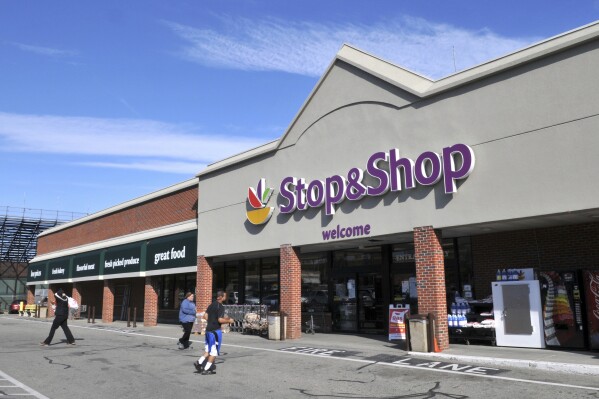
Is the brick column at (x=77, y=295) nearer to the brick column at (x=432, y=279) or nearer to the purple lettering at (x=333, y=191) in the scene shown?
the purple lettering at (x=333, y=191)

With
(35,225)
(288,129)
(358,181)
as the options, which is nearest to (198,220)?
(288,129)

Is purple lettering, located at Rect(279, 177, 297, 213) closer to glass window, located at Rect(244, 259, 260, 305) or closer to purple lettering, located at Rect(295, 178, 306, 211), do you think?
purple lettering, located at Rect(295, 178, 306, 211)

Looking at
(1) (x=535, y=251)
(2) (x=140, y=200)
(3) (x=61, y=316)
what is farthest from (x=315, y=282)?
(2) (x=140, y=200)

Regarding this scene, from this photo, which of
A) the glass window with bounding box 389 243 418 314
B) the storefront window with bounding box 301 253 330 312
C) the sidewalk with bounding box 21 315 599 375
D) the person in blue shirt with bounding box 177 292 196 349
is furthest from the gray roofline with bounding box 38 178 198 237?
the glass window with bounding box 389 243 418 314

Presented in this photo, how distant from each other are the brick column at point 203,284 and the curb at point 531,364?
11.3 meters

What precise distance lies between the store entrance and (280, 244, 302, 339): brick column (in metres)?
2.55

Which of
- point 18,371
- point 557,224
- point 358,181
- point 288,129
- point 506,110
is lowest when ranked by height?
point 18,371

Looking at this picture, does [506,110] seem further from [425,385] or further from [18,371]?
[18,371]

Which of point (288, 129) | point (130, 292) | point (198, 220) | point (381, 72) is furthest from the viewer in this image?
point (130, 292)

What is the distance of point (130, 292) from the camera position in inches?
1321

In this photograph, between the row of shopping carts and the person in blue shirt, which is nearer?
the person in blue shirt

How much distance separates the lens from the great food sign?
43.8 ft

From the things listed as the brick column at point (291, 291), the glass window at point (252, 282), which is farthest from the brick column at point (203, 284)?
the brick column at point (291, 291)

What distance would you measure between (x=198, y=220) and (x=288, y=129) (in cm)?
700
